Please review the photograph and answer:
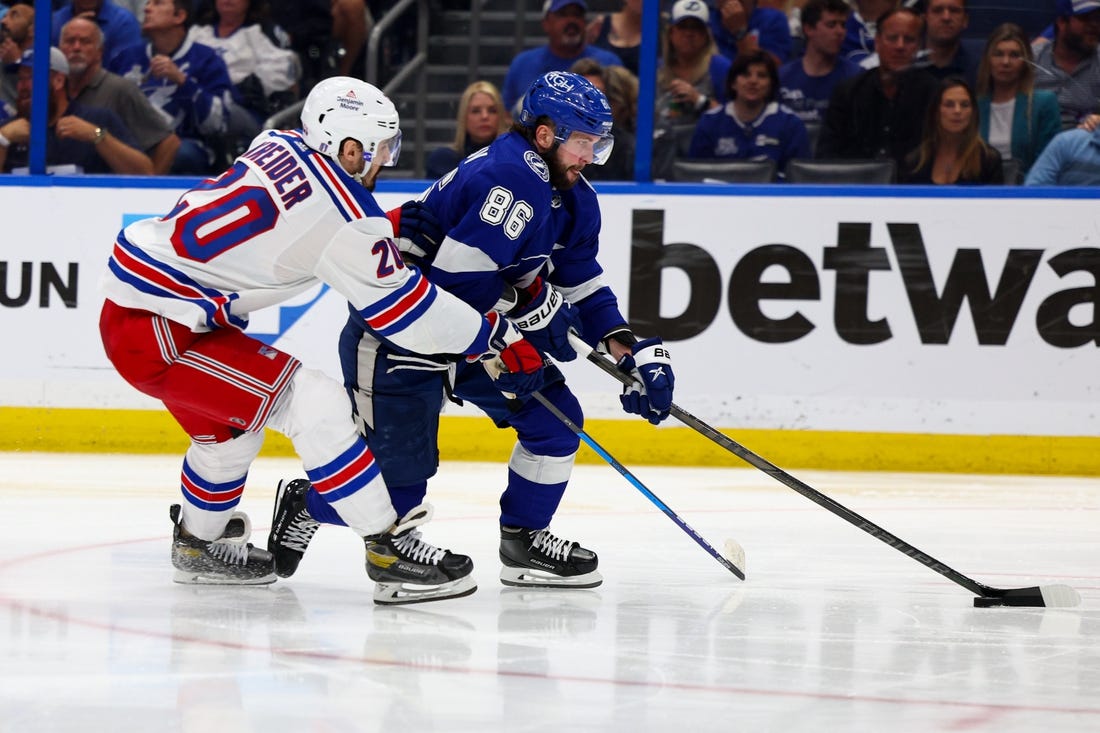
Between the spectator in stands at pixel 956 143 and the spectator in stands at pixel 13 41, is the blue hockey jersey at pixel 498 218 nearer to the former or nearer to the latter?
the spectator in stands at pixel 956 143

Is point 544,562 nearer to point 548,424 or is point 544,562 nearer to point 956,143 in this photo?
point 548,424

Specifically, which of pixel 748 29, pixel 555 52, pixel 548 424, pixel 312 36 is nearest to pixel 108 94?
pixel 312 36

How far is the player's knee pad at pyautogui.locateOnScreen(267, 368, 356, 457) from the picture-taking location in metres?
2.96

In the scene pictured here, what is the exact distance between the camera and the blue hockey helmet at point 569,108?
129 inches

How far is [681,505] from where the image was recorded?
479 centimetres

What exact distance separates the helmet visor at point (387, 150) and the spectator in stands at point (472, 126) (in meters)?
3.00

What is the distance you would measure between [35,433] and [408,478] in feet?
10.5

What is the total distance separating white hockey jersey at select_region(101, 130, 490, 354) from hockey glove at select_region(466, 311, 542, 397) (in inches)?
3.0

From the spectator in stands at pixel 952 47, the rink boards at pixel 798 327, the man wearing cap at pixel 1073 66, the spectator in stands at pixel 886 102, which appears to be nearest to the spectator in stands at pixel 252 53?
the rink boards at pixel 798 327

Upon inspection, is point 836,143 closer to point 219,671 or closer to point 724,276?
point 724,276

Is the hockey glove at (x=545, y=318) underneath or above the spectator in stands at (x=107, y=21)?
underneath

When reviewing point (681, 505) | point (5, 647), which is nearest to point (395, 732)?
point (5, 647)

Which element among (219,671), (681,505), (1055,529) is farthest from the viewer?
(681,505)

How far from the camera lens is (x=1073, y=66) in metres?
5.82
